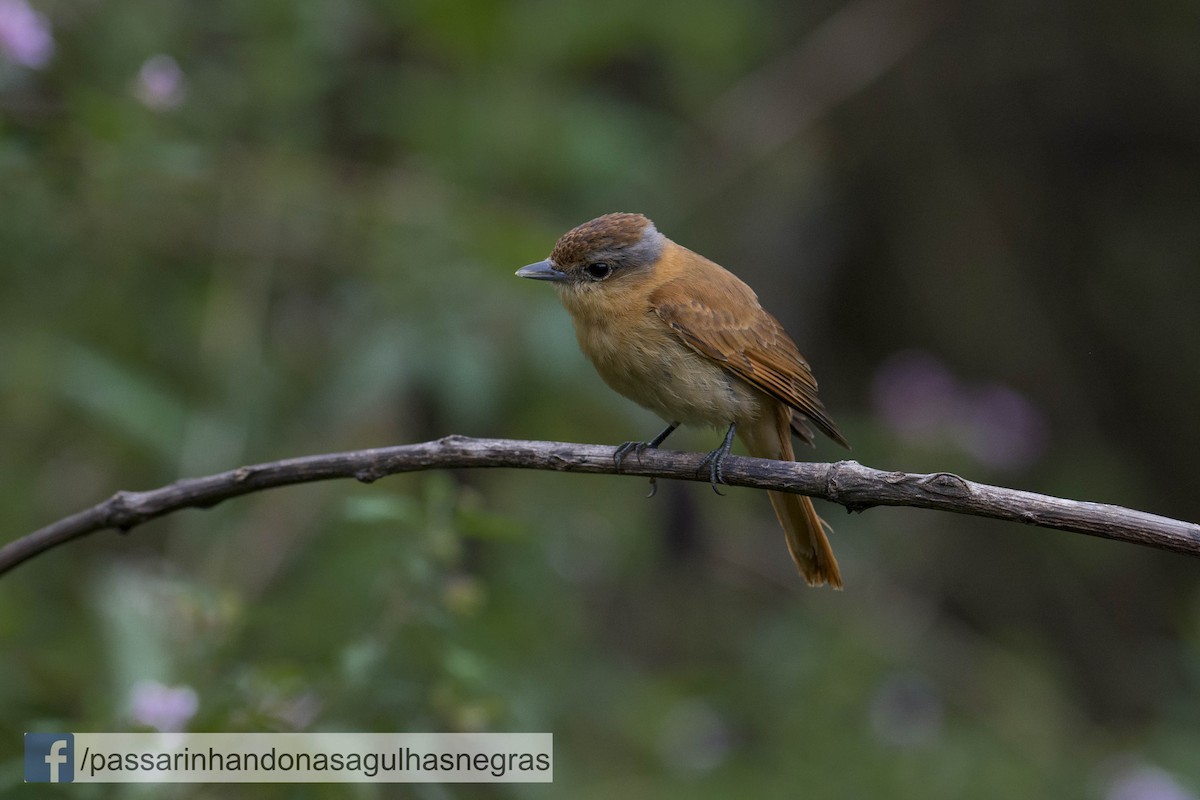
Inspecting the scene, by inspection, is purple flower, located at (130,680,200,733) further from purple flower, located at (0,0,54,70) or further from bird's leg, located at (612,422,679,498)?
purple flower, located at (0,0,54,70)

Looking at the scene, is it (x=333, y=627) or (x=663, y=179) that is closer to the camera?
(x=333, y=627)

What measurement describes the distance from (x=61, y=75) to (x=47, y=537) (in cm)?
256

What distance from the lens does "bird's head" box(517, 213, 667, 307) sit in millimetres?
3721

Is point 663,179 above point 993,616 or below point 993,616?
above

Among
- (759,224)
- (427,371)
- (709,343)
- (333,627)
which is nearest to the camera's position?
(333,627)

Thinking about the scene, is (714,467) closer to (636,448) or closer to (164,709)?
(636,448)

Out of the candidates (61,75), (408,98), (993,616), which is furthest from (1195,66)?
(61,75)

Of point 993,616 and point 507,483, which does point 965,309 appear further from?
point 507,483

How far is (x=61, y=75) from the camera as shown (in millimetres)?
4285

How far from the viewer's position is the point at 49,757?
100 inches

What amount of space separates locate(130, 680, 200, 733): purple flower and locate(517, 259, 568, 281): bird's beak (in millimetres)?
1601

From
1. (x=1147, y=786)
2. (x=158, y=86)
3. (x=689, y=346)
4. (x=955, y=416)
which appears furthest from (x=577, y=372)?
(x=1147, y=786)

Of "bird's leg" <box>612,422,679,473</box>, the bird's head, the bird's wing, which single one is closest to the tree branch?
"bird's leg" <box>612,422,679,473</box>

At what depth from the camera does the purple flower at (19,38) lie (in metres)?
2.95
